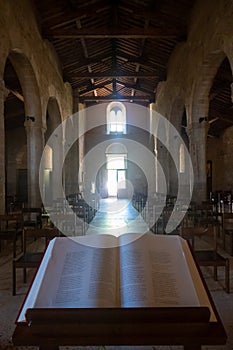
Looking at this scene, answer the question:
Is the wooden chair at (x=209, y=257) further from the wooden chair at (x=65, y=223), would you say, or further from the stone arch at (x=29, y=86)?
the stone arch at (x=29, y=86)

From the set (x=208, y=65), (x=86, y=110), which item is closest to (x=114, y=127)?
(x=86, y=110)

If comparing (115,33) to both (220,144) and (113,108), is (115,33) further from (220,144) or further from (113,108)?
(113,108)

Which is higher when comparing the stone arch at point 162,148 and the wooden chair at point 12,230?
the stone arch at point 162,148

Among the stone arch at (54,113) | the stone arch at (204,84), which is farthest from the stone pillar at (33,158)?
the stone arch at (204,84)

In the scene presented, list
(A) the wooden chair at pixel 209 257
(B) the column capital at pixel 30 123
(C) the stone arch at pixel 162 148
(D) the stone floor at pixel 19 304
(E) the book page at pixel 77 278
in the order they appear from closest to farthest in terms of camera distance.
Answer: (E) the book page at pixel 77 278
(D) the stone floor at pixel 19 304
(A) the wooden chair at pixel 209 257
(B) the column capital at pixel 30 123
(C) the stone arch at pixel 162 148

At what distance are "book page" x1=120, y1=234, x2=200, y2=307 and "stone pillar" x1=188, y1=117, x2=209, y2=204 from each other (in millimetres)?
8105

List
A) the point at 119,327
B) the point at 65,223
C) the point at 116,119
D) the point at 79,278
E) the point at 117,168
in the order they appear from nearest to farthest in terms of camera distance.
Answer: the point at 119,327 → the point at 79,278 → the point at 65,223 → the point at 116,119 → the point at 117,168

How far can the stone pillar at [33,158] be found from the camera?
30.6 ft

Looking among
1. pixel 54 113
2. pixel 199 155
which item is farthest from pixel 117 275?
pixel 54 113

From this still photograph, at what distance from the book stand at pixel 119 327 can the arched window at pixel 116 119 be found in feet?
68.0

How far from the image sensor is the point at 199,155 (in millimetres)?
9656

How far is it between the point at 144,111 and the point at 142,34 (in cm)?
1174

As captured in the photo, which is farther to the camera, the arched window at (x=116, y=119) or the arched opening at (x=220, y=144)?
the arched window at (x=116, y=119)

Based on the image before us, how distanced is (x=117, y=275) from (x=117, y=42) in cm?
1338
